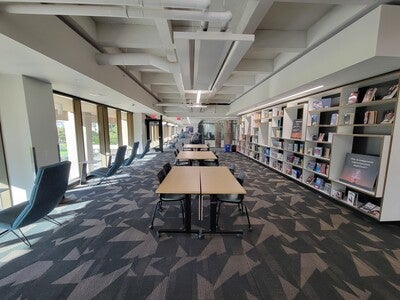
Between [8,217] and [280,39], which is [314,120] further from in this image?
[8,217]

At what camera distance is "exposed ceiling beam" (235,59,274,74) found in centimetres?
474

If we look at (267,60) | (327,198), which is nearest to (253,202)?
(327,198)

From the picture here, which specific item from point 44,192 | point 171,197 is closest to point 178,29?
point 171,197

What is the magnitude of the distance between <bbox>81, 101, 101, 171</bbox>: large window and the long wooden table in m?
3.85

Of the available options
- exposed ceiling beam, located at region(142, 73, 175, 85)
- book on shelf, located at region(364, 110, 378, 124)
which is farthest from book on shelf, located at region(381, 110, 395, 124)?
exposed ceiling beam, located at region(142, 73, 175, 85)

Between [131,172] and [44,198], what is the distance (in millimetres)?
4328

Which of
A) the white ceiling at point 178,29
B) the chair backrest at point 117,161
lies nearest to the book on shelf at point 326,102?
the white ceiling at point 178,29

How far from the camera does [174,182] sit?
9.47 feet

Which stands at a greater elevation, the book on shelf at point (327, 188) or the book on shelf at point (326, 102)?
the book on shelf at point (326, 102)

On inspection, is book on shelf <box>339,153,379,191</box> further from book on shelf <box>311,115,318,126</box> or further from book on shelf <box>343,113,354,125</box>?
book on shelf <box>311,115,318,126</box>

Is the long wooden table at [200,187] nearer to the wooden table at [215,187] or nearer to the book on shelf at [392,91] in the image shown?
the wooden table at [215,187]

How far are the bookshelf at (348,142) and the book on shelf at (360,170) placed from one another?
2 cm

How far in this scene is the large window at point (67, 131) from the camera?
5082mm

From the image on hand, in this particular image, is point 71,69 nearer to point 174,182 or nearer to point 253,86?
point 174,182
